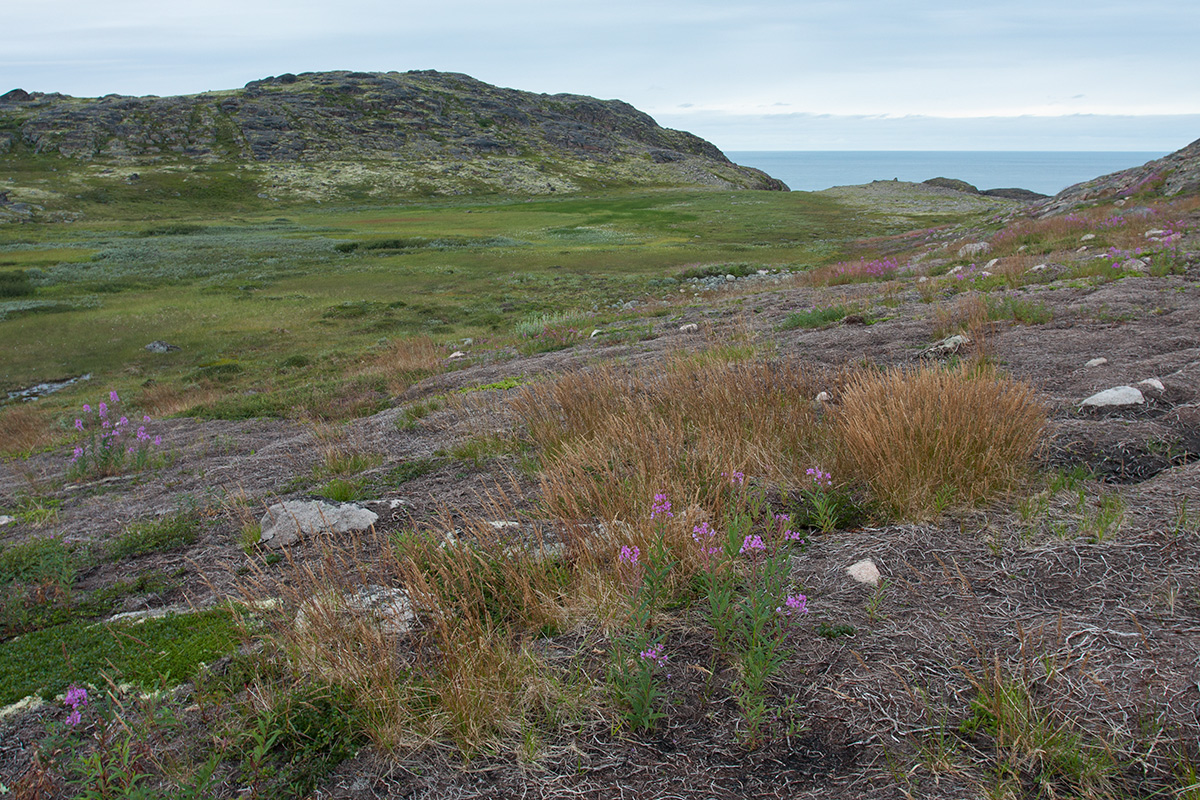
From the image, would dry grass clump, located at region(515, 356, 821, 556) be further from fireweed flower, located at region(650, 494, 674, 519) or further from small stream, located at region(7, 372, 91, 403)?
small stream, located at region(7, 372, 91, 403)

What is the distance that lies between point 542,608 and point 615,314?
1449cm

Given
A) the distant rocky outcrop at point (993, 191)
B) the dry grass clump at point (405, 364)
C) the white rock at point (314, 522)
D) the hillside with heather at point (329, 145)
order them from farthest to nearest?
1. the hillside with heather at point (329, 145)
2. the distant rocky outcrop at point (993, 191)
3. the dry grass clump at point (405, 364)
4. the white rock at point (314, 522)

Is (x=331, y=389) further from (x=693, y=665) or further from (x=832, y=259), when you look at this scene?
(x=832, y=259)

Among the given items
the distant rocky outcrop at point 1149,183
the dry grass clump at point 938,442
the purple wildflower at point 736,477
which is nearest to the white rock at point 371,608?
the purple wildflower at point 736,477

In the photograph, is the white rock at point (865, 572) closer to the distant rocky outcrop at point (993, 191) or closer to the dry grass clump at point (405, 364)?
the dry grass clump at point (405, 364)

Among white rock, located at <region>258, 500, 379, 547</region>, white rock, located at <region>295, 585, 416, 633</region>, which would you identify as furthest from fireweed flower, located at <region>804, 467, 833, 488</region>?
white rock, located at <region>258, 500, 379, 547</region>

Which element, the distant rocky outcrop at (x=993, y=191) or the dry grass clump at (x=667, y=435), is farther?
the distant rocky outcrop at (x=993, y=191)

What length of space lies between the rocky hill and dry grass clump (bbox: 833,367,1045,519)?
84387 millimetres

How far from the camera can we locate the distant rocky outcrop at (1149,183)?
2078cm

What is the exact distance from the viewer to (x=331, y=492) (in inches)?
218

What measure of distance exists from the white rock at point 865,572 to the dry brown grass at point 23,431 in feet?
38.6

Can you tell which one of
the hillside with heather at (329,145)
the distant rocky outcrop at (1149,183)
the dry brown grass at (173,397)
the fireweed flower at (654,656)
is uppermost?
the hillside with heather at (329,145)

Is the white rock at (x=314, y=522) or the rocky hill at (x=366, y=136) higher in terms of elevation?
the rocky hill at (x=366, y=136)

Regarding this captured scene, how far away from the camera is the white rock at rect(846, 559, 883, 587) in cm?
308
